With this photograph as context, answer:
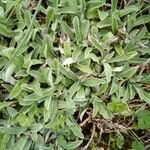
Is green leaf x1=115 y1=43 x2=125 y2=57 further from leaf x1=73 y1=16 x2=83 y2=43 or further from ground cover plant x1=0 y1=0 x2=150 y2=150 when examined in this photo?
leaf x1=73 y1=16 x2=83 y2=43

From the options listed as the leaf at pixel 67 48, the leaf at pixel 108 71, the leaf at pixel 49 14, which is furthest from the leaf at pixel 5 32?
the leaf at pixel 108 71

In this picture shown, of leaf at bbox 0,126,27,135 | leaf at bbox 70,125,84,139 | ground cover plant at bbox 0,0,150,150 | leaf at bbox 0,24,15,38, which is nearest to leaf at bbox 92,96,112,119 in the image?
ground cover plant at bbox 0,0,150,150

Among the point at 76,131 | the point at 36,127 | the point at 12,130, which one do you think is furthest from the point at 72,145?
the point at 12,130

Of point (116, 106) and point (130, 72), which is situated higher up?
point (130, 72)

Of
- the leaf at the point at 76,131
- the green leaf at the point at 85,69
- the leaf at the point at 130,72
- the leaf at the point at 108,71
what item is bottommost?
the leaf at the point at 76,131

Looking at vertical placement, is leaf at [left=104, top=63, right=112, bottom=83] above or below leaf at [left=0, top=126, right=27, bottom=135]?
above

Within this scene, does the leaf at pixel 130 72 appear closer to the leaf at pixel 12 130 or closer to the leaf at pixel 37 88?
the leaf at pixel 37 88

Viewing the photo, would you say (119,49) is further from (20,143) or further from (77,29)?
(20,143)

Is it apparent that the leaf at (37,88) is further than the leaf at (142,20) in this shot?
No

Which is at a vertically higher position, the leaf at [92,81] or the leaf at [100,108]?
the leaf at [92,81]
